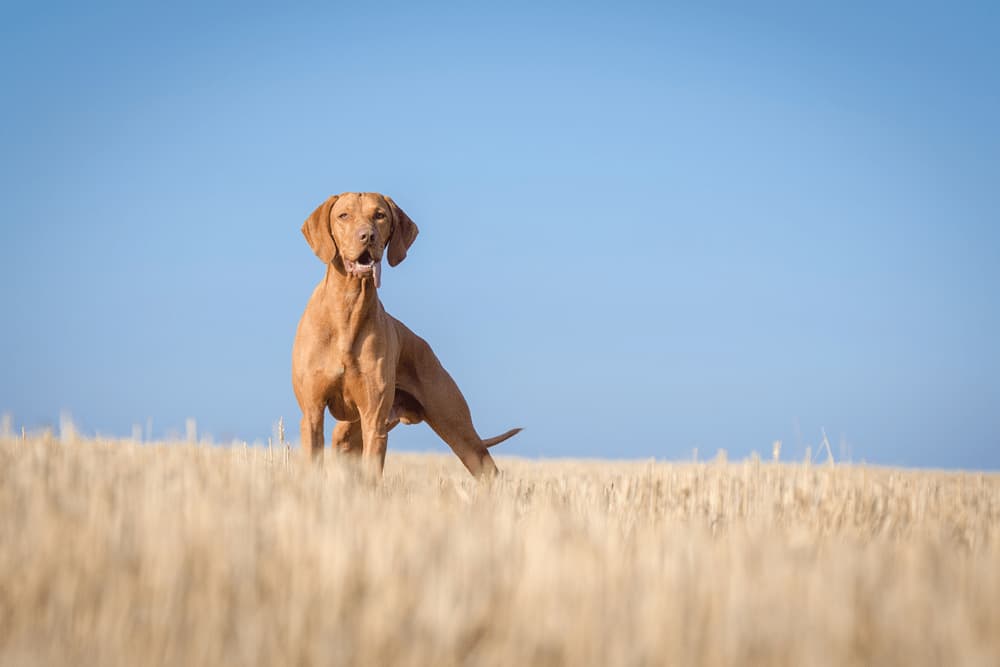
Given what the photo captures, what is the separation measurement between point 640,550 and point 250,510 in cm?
140

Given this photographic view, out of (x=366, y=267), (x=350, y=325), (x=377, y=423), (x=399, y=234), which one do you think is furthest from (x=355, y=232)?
(x=377, y=423)

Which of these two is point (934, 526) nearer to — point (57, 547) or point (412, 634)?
point (412, 634)

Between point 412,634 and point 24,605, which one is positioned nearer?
point 412,634

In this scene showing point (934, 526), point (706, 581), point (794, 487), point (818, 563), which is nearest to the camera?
point (706, 581)

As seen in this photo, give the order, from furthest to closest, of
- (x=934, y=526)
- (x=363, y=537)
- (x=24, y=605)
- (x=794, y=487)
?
(x=794, y=487) → (x=934, y=526) → (x=363, y=537) → (x=24, y=605)

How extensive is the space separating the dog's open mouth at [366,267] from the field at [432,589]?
3081 mm

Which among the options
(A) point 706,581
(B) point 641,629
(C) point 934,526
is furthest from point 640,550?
(C) point 934,526

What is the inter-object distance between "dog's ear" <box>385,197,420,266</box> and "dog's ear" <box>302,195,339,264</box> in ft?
1.43

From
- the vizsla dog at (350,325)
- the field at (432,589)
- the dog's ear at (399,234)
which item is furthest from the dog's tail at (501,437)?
the field at (432,589)

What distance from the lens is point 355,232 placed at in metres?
6.31

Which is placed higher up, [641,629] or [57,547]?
[57,547]

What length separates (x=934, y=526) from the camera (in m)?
4.67

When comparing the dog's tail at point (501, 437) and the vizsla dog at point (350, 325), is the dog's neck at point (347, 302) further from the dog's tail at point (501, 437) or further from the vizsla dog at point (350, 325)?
the dog's tail at point (501, 437)

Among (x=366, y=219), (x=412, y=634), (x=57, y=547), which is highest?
(x=366, y=219)
